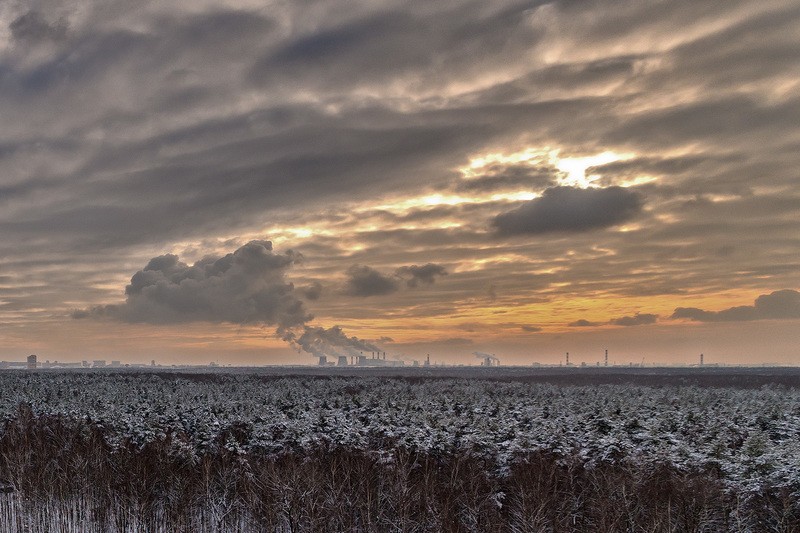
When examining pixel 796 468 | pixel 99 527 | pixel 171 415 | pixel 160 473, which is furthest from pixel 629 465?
pixel 171 415

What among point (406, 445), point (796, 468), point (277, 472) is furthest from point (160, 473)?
point (796, 468)

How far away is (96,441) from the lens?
2755 centimetres

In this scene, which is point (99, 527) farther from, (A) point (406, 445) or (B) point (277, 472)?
(A) point (406, 445)

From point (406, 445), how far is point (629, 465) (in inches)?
286

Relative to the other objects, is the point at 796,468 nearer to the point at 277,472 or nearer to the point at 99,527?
the point at 277,472

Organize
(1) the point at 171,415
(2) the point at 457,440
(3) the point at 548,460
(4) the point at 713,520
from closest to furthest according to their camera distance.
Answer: (4) the point at 713,520, (3) the point at 548,460, (2) the point at 457,440, (1) the point at 171,415

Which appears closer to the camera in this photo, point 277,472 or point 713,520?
point 713,520

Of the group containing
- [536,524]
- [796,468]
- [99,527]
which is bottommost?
[99,527]

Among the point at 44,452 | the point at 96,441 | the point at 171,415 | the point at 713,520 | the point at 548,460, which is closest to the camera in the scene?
the point at 713,520

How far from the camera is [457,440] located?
2345cm

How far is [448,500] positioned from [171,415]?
1680cm

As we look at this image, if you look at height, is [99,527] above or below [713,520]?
below

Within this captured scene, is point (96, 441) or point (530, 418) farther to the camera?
point (530, 418)

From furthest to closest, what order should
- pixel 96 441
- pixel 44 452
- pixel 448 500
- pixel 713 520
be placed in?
pixel 96 441 → pixel 44 452 → pixel 448 500 → pixel 713 520
